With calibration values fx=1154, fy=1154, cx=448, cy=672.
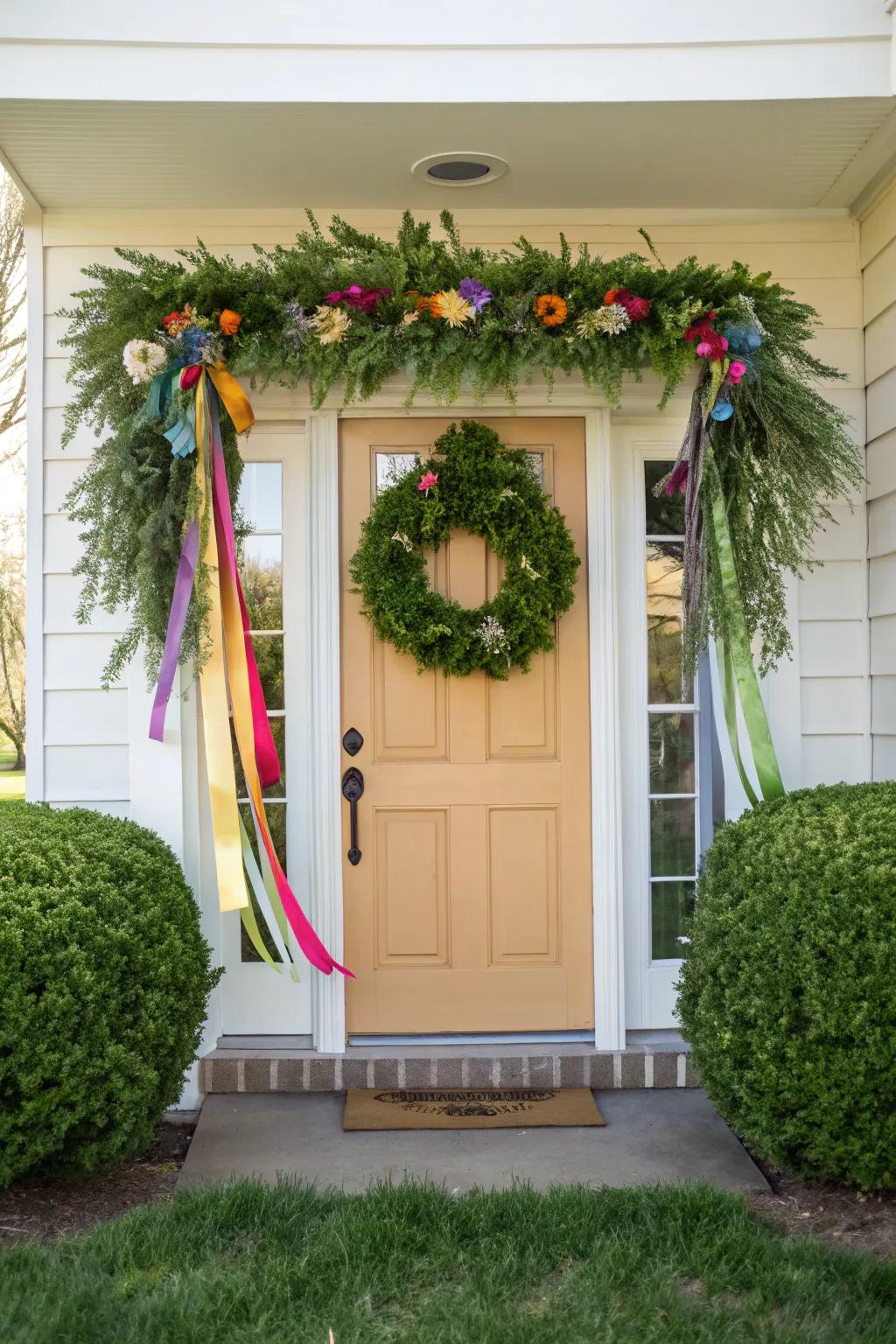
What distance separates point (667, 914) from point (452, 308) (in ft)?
6.76

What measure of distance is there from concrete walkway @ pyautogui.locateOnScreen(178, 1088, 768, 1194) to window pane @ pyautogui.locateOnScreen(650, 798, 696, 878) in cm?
73

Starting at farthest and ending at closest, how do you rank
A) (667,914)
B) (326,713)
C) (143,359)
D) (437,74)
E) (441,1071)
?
(667,914)
(326,713)
(441,1071)
(143,359)
(437,74)

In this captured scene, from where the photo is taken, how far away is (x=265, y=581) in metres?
3.83

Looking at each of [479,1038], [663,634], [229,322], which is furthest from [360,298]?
[479,1038]

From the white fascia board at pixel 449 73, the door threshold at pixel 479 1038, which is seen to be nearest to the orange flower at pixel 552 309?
the white fascia board at pixel 449 73

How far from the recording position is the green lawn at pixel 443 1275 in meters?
2.23

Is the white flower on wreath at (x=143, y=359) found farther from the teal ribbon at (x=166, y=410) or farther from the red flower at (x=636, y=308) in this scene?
the red flower at (x=636, y=308)

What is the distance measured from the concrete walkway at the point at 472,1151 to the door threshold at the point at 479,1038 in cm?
26

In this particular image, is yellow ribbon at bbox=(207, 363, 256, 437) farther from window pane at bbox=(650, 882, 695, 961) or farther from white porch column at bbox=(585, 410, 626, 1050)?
window pane at bbox=(650, 882, 695, 961)

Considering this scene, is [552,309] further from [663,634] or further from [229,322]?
[663,634]

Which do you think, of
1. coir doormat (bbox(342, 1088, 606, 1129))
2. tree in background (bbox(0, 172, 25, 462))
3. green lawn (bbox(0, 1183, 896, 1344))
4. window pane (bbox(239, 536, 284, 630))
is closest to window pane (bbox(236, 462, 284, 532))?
window pane (bbox(239, 536, 284, 630))

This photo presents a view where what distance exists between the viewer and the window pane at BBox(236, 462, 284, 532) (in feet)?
12.5

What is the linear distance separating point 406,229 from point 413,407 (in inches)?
24.0

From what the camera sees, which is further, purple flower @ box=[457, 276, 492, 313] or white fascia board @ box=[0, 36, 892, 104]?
purple flower @ box=[457, 276, 492, 313]
